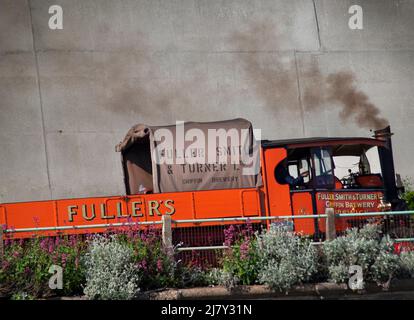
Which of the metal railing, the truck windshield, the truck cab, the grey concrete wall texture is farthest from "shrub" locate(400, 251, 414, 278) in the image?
the grey concrete wall texture

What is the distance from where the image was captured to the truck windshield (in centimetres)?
1438

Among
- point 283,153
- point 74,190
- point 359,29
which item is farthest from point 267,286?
point 359,29

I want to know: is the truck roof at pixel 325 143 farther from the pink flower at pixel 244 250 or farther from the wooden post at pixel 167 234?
the wooden post at pixel 167 234

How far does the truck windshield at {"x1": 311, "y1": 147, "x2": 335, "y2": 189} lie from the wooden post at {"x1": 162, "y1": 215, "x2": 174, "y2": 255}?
12.2ft

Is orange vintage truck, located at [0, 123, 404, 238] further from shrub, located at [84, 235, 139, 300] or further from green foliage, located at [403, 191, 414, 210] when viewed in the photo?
green foliage, located at [403, 191, 414, 210]

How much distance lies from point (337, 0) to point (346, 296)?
16.3 meters

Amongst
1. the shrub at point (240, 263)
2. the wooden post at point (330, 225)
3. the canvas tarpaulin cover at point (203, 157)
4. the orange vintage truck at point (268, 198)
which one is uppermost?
the canvas tarpaulin cover at point (203, 157)

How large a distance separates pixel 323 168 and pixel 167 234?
4123 millimetres

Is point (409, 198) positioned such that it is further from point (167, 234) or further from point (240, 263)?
point (167, 234)

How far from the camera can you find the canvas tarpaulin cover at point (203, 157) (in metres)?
15.1

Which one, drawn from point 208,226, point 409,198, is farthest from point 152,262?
point 409,198

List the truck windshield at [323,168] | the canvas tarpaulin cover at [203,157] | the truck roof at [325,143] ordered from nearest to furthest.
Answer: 1. the truck windshield at [323,168]
2. the truck roof at [325,143]
3. the canvas tarpaulin cover at [203,157]

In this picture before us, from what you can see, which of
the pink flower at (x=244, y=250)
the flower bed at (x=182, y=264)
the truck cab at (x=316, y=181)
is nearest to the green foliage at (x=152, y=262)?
the flower bed at (x=182, y=264)

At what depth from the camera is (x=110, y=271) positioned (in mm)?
11383
